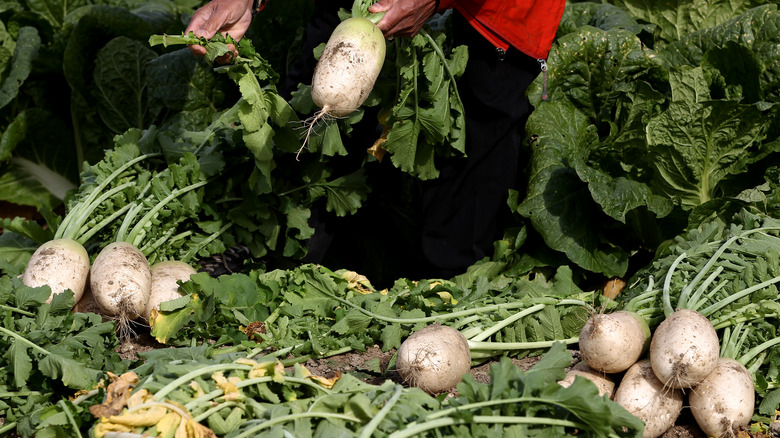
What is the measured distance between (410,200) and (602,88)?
54.3 inches

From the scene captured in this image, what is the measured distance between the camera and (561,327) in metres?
3.69

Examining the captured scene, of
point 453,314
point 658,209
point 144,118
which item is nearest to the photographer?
point 453,314

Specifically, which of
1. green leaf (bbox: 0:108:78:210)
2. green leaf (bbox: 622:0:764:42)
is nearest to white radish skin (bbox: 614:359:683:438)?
green leaf (bbox: 622:0:764:42)

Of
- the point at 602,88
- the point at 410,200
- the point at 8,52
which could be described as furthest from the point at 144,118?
the point at 602,88

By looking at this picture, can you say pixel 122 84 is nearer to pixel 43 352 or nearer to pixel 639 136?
pixel 43 352

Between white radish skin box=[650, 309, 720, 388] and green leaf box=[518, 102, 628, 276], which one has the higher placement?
white radish skin box=[650, 309, 720, 388]

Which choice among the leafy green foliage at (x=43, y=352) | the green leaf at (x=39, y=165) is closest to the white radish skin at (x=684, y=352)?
the leafy green foliage at (x=43, y=352)

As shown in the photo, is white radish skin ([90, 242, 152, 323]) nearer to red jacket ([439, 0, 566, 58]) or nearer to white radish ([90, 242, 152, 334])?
white radish ([90, 242, 152, 334])

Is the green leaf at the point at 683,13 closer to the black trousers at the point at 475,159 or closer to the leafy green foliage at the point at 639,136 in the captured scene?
the leafy green foliage at the point at 639,136

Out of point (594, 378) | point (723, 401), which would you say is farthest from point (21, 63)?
point (723, 401)

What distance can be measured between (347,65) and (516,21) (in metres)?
1.23

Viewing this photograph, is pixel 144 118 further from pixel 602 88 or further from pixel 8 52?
pixel 602 88

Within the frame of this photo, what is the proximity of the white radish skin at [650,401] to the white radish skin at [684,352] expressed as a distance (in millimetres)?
73

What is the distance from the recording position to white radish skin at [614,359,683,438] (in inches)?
123
